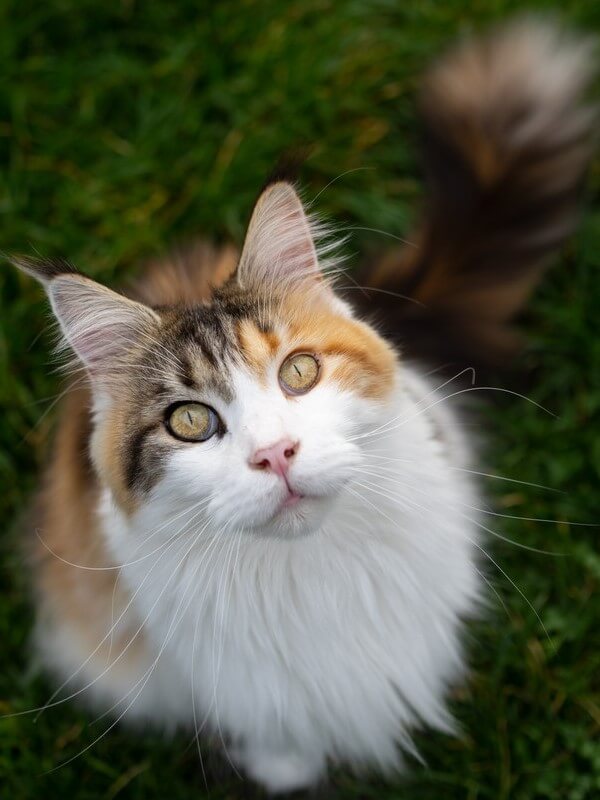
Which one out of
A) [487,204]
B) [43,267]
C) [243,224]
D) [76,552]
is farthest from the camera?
[243,224]

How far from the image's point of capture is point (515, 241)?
2.12 metres

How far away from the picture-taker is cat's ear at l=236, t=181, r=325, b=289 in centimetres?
143

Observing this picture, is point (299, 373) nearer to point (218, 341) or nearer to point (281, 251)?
point (218, 341)

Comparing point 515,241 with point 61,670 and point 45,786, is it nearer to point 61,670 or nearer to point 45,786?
point 61,670

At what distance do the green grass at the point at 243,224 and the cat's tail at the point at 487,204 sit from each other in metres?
0.33

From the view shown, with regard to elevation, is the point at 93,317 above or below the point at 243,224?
below

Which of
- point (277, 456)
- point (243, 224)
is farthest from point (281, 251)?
point (243, 224)

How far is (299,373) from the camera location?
134cm

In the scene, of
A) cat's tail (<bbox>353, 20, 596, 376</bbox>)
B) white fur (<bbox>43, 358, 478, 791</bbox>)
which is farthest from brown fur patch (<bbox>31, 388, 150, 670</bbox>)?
cat's tail (<bbox>353, 20, 596, 376</bbox>)

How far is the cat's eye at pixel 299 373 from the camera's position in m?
1.32

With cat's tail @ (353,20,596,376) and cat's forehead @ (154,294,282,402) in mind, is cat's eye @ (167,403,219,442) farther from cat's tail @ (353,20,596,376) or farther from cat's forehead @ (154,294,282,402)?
cat's tail @ (353,20,596,376)

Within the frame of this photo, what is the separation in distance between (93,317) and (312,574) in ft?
2.01

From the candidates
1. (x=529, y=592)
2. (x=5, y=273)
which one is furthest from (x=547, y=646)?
(x=5, y=273)

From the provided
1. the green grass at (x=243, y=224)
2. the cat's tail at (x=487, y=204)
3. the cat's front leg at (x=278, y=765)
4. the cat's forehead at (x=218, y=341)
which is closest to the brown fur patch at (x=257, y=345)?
the cat's forehead at (x=218, y=341)
